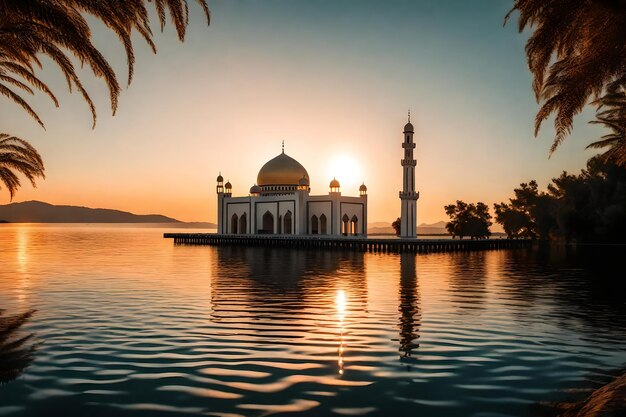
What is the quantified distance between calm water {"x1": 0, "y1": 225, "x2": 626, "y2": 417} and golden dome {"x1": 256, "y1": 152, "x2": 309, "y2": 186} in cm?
4975

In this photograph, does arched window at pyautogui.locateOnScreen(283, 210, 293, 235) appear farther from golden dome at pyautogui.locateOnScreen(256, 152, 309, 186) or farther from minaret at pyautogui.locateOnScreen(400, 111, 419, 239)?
minaret at pyautogui.locateOnScreen(400, 111, 419, 239)

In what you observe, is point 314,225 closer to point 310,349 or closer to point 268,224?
point 268,224

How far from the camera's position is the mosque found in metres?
63.0

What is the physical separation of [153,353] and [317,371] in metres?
3.21

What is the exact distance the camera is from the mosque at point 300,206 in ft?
207

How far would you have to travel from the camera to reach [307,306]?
58.4 ft

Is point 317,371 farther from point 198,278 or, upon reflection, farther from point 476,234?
point 476,234

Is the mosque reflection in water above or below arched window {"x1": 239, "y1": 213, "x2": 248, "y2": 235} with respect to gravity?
below

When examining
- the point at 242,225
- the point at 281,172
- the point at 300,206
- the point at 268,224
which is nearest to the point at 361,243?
the point at 300,206

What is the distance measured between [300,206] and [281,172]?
6.86 meters

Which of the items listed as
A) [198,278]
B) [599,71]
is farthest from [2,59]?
[198,278]

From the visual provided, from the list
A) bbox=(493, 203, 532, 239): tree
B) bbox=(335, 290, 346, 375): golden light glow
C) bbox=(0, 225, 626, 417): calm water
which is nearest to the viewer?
bbox=(0, 225, 626, 417): calm water

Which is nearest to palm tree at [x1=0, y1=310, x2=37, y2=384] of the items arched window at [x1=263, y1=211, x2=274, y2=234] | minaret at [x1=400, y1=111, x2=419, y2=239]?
minaret at [x1=400, y1=111, x2=419, y2=239]

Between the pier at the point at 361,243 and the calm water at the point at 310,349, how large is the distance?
108 ft
